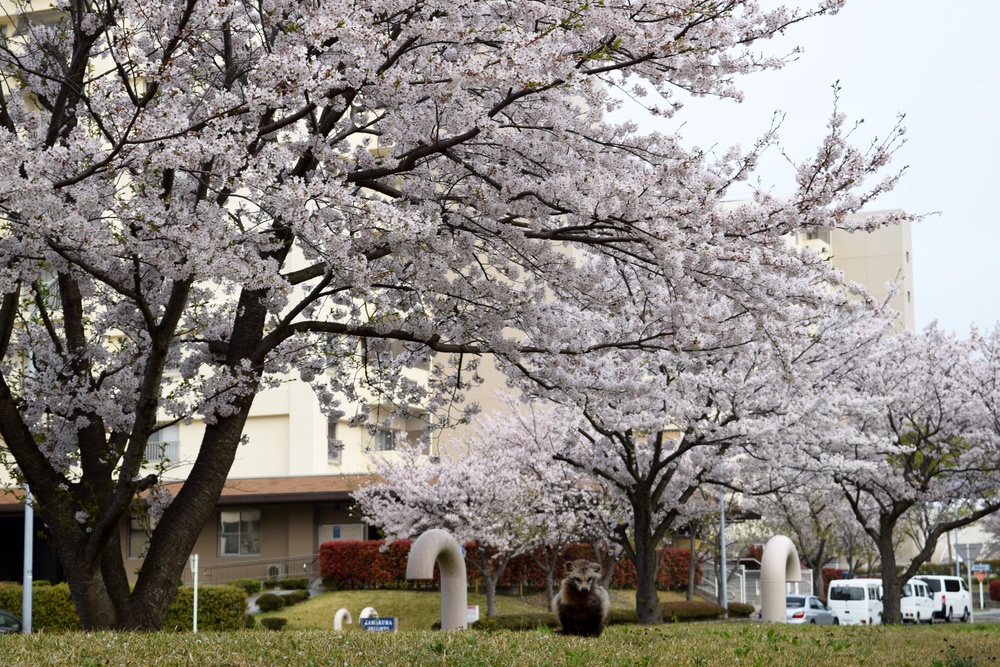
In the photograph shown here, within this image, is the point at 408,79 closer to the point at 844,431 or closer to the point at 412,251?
the point at 412,251

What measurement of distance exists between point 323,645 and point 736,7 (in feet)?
18.9

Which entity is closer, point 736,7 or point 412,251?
point 736,7

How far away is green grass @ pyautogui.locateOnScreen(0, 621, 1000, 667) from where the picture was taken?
660 centimetres

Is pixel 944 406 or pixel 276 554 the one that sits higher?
pixel 944 406

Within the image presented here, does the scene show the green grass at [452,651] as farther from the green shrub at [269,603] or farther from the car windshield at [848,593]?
the car windshield at [848,593]

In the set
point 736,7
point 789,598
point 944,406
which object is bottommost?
point 789,598

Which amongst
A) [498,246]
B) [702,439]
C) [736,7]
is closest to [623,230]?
[498,246]

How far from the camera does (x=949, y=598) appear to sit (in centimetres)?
3969

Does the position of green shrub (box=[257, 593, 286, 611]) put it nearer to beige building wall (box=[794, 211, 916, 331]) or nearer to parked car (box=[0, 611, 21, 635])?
parked car (box=[0, 611, 21, 635])

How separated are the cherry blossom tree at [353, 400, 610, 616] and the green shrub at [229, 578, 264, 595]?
4.47 metres

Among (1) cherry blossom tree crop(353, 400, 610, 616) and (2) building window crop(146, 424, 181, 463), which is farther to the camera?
(2) building window crop(146, 424, 181, 463)

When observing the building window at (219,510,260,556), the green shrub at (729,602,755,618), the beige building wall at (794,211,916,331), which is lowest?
the green shrub at (729,602,755,618)

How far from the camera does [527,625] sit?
28109 mm

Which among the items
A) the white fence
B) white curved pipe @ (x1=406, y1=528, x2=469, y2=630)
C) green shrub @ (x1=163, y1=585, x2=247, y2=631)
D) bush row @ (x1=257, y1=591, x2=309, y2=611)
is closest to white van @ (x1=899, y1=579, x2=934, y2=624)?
the white fence
